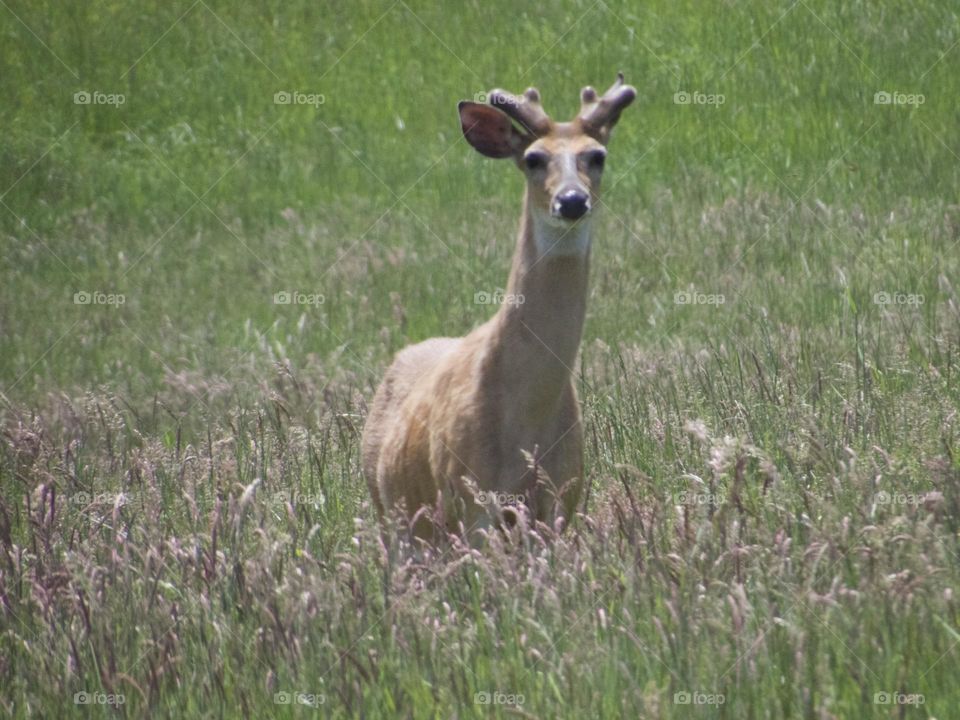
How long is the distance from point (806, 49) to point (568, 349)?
1083cm

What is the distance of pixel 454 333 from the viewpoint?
12.4m

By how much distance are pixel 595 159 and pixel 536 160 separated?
29 centimetres

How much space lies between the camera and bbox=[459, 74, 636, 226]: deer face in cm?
707

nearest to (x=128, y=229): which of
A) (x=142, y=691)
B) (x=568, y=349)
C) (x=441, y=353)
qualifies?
(x=441, y=353)

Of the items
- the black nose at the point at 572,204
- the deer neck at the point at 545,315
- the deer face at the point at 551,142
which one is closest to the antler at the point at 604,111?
the deer face at the point at 551,142

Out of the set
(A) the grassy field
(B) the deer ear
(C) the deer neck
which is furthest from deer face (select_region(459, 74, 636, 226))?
(A) the grassy field

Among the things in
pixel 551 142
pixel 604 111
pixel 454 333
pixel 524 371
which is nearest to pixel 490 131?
pixel 551 142

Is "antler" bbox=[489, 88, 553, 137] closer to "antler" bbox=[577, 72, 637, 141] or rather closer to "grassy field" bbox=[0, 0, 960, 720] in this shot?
"antler" bbox=[577, 72, 637, 141]

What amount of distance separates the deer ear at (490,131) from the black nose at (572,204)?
3.30ft

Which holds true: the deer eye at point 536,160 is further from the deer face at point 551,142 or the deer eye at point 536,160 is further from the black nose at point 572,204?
the black nose at point 572,204

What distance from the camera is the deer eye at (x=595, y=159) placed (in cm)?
748

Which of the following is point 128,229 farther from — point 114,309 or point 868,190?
point 868,190

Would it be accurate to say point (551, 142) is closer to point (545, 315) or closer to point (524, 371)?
point (545, 315)

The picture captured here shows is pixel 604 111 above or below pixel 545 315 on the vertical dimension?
above
